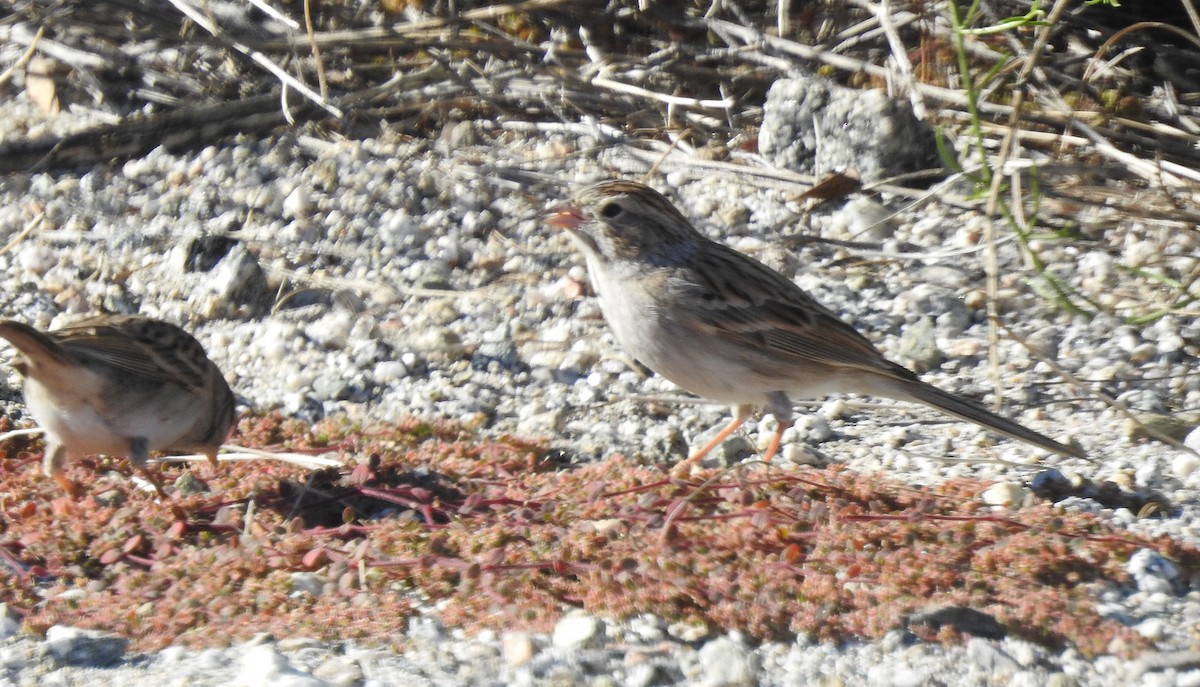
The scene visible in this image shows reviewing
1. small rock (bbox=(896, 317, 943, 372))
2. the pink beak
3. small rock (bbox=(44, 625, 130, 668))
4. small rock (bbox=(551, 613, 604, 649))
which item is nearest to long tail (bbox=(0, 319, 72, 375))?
small rock (bbox=(44, 625, 130, 668))

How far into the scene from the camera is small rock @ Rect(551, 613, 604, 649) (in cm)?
376

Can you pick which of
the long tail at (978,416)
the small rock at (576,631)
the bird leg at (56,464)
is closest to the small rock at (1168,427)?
the long tail at (978,416)

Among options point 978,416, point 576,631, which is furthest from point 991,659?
point 978,416

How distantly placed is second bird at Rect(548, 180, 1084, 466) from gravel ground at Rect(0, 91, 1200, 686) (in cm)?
27

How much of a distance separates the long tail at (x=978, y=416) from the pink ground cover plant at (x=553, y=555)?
243 mm

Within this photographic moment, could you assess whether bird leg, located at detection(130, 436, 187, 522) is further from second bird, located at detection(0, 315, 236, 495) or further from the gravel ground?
the gravel ground

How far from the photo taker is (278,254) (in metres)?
7.35

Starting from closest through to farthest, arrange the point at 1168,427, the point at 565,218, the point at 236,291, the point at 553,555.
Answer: the point at 553,555, the point at 1168,427, the point at 565,218, the point at 236,291

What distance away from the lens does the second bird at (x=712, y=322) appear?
512cm

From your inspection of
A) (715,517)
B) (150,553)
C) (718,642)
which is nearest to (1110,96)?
(715,517)

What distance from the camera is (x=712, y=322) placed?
516cm

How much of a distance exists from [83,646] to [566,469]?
6.61 ft

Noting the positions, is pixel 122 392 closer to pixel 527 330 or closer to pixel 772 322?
pixel 527 330

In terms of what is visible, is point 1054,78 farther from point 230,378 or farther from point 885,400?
point 230,378
